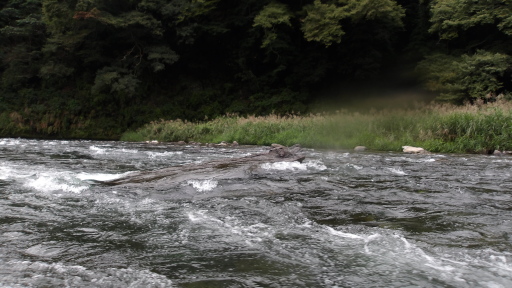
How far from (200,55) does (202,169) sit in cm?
2150

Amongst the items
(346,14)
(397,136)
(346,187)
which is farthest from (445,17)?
(346,187)

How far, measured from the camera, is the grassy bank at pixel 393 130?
452 inches

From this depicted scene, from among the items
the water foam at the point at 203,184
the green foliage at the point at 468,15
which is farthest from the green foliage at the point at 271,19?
the water foam at the point at 203,184

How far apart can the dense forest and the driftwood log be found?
14208 millimetres

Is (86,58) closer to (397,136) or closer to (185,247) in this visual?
(397,136)

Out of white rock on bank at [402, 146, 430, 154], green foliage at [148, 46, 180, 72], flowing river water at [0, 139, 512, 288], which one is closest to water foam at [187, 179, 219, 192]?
flowing river water at [0, 139, 512, 288]

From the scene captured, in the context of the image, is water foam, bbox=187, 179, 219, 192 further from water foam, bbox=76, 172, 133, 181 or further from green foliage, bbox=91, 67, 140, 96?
green foliage, bbox=91, 67, 140, 96

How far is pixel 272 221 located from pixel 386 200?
1907 millimetres

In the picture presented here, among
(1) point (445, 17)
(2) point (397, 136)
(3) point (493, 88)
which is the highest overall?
(1) point (445, 17)

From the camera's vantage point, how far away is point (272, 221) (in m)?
4.51

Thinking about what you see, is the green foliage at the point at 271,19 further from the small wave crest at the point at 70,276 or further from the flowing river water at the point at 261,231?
the small wave crest at the point at 70,276

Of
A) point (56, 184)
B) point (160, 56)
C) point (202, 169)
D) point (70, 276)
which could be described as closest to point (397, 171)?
point (202, 169)

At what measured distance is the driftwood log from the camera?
21.9ft

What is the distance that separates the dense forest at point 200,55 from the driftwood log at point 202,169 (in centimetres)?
1421
